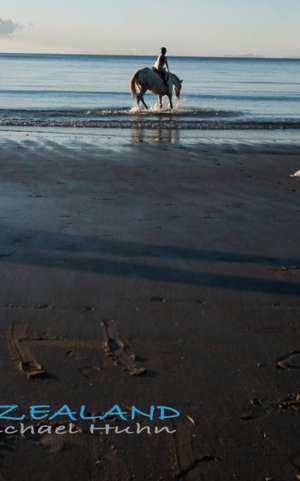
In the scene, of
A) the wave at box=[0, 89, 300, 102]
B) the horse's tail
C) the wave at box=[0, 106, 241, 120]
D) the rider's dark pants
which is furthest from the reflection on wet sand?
the wave at box=[0, 89, 300, 102]

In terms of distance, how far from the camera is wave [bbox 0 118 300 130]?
1578 centimetres

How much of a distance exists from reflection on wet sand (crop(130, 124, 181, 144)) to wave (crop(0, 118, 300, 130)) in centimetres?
45

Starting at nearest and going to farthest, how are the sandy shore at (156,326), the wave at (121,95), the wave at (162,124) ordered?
the sandy shore at (156,326) < the wave at (162,124) < the wave at (121,95)

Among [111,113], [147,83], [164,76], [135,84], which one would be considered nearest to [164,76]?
[164,76]

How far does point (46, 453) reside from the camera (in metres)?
2.38

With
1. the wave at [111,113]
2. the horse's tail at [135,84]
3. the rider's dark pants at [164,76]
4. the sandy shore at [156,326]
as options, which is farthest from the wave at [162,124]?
the sandy shore at [156,326]

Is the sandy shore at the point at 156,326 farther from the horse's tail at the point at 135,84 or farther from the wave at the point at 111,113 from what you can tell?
the horse's tail at the point at 135,84

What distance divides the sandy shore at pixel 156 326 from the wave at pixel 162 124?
893 centimetres

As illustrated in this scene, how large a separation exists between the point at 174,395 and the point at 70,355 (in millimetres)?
653

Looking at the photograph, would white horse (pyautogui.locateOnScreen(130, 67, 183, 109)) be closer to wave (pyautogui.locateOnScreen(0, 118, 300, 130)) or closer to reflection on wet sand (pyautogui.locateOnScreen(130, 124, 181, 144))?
wave (pyautogui.locateOnScreen(0, 118, 300, 130))

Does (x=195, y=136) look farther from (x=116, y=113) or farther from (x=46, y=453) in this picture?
(x=46, y=453)

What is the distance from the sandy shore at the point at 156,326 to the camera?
2.41 m

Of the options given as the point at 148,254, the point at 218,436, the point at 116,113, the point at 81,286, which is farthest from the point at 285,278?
the point at 116,113

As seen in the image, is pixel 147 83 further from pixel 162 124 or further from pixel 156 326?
pixel 156 326
